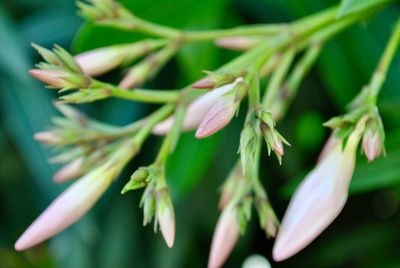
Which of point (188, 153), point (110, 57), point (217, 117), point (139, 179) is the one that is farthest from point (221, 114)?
point (188, 153)

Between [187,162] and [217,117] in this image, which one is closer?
[217,117]

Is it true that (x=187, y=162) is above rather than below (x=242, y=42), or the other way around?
below

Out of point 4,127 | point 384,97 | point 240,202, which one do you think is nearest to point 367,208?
point 384,97

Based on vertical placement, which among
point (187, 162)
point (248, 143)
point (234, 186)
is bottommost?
point (187, 162)

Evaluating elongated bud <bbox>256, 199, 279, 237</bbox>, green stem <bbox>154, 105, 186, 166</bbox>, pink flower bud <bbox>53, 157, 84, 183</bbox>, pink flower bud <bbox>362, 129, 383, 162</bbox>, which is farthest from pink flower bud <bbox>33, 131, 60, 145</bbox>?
pink flower bud <bbox>362, 129, 383, 162</bbox>

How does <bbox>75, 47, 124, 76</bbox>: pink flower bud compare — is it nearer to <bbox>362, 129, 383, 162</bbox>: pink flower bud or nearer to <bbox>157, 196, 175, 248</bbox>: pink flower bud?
<bbox>157, 196, 175, 248</bbox>: pink flower bud

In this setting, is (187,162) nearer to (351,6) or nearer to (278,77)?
(278,77)
